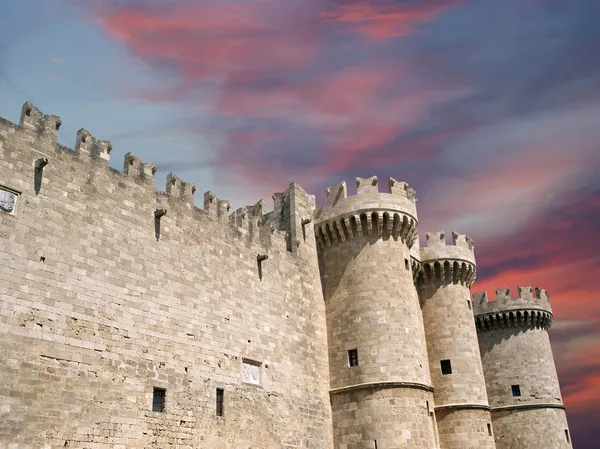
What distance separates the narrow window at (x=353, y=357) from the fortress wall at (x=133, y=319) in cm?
121

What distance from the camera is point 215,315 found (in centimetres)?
1777

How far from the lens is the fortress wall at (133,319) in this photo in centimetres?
1311

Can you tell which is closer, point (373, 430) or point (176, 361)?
point (176, 361)

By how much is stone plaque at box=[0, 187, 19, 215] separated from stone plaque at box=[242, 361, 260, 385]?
808 centimetres

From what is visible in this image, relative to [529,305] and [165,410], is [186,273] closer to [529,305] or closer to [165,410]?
[165,410]

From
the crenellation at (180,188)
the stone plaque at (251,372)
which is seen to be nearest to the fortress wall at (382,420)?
the stone plaque at (251,372)

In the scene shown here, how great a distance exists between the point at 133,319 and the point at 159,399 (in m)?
2.19

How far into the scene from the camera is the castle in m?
13.5

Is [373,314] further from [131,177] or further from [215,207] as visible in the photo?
[131,177]

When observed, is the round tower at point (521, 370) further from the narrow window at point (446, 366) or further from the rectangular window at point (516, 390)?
the narrow window at point (446, 366)

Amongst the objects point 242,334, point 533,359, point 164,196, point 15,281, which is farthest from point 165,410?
point 533,359

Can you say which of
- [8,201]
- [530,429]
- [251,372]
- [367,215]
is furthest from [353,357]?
[530,429]

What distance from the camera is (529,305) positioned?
33188 mm

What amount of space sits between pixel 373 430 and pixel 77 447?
10.2 meters
